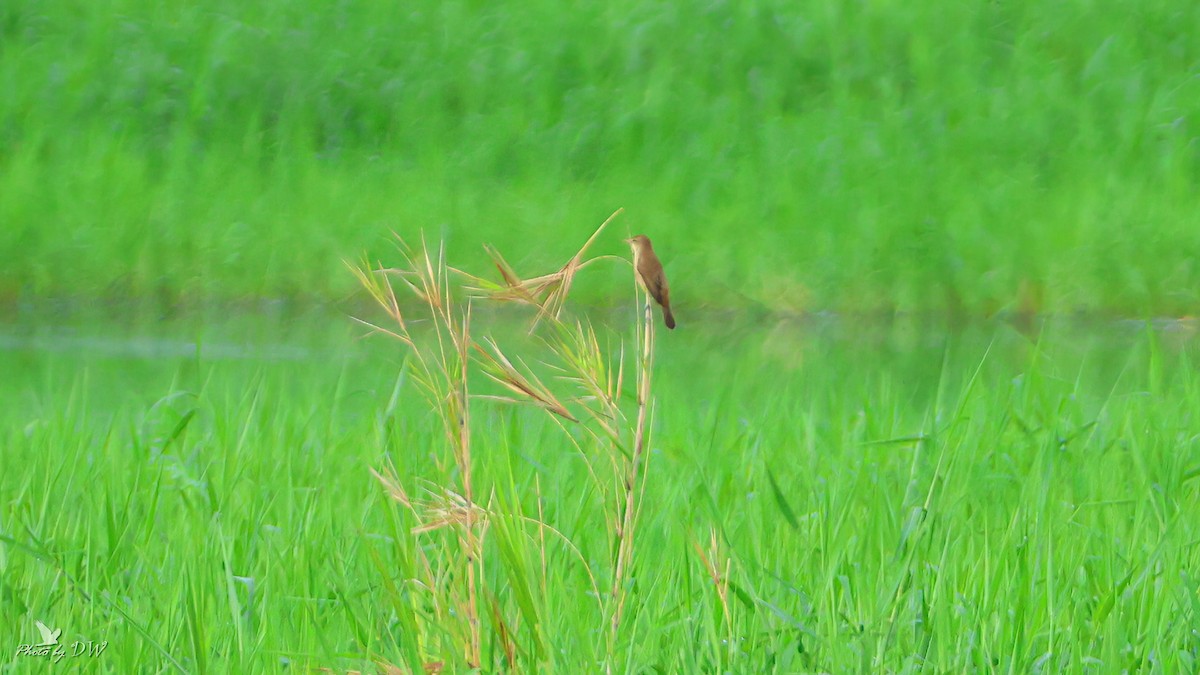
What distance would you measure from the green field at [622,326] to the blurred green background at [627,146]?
3cm

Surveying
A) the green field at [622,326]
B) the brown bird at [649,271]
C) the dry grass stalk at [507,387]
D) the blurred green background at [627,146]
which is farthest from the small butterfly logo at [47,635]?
the blurred green background at [627,146]

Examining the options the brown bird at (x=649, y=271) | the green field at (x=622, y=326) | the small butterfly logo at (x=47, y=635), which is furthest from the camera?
the green field at (x=622, y=326)

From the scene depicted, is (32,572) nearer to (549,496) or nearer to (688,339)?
(549,496)

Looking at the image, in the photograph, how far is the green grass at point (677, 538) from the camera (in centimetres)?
225

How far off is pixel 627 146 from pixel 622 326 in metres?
2.10

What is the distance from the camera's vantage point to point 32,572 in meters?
2.60

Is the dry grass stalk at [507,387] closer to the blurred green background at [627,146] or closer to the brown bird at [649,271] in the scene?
the brown bird at [649,271]

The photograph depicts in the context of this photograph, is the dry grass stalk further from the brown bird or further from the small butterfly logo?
the small butterfly logo

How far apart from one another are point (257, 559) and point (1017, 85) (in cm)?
840

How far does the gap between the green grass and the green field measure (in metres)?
0.02

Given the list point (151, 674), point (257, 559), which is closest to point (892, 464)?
point (257, 559)

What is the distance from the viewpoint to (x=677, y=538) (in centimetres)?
277

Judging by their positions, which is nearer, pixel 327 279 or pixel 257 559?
pixel 257 559

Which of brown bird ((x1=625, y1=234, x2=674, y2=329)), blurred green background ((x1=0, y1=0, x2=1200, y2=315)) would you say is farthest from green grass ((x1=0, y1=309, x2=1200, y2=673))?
blurred green background ((x1=0, y1=0, x2=1200, y2=315))
